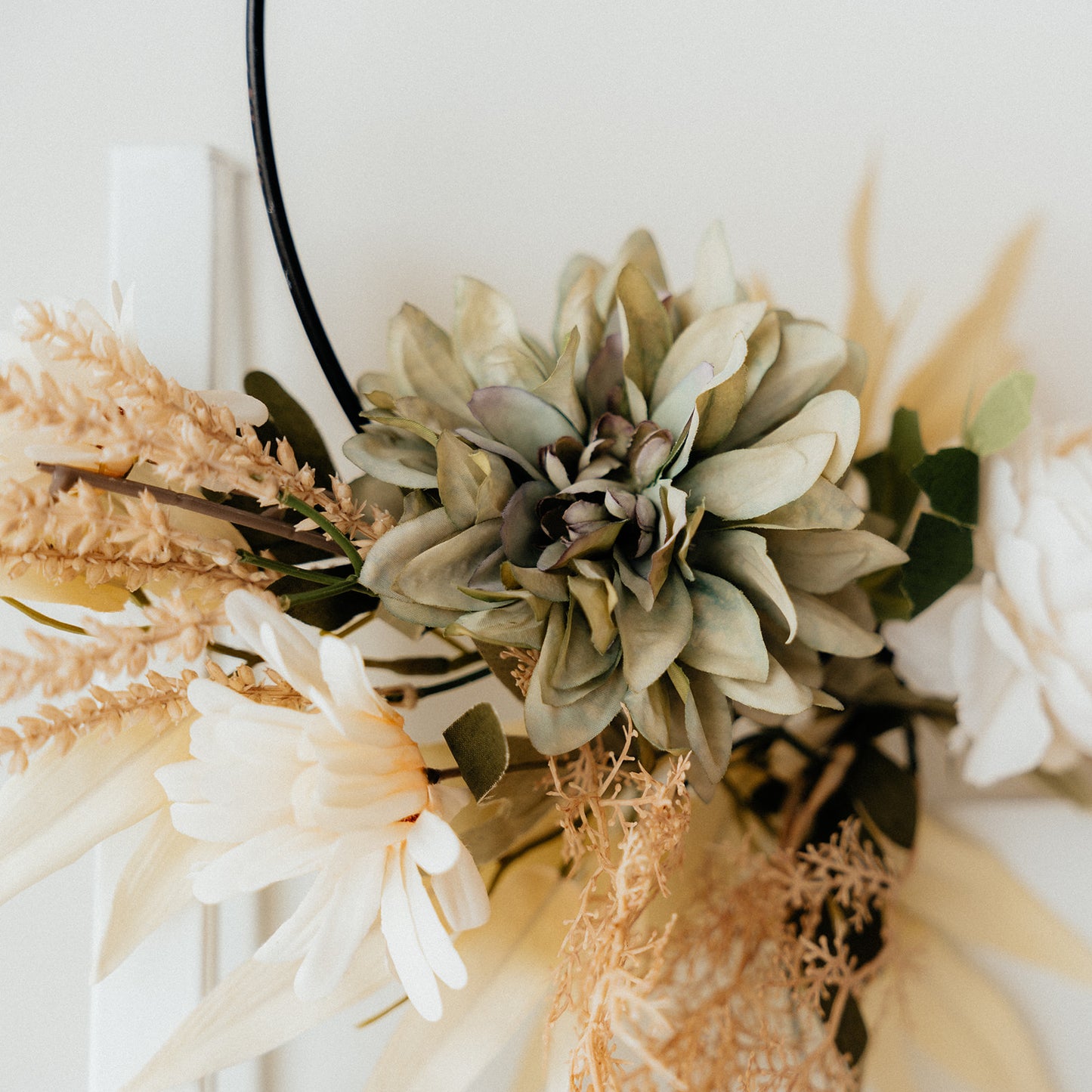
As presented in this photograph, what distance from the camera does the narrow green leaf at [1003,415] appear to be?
0.90 feet

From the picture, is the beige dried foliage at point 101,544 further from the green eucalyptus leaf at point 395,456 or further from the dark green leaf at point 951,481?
the dark green leaf at point 951,481

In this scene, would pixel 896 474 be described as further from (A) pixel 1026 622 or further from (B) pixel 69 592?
(B) pixel 69 592

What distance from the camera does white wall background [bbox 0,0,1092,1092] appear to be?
0.32 metres

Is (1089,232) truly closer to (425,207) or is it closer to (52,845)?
(425,207)

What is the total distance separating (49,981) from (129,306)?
0.76ft

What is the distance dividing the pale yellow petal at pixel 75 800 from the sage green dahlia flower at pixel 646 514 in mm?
87

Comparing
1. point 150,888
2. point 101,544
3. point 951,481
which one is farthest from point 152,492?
point 951,481

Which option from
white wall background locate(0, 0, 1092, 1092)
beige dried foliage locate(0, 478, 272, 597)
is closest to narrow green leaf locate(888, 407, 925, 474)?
white wall background locate(0, 0, 1092, 1092)

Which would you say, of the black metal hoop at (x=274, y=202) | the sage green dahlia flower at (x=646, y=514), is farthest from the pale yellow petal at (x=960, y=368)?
the black metal hoop at (x=274, y=202)

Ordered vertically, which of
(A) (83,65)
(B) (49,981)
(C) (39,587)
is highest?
(A) (83,65)

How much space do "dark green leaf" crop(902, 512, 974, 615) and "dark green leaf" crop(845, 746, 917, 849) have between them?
0.27ft

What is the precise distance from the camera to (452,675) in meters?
Result: 0.35

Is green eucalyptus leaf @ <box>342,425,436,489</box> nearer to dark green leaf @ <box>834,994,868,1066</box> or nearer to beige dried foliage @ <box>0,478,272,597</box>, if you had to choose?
beige dried foliage @ <box>0,478,272,597</box>

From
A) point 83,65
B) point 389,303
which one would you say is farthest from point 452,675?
→ point 83,65
